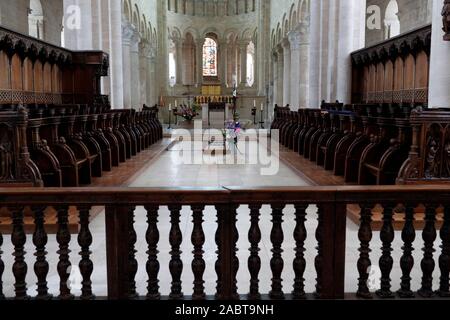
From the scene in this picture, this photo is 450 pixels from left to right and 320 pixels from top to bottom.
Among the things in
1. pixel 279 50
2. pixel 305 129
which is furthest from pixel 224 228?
pixel 279 50

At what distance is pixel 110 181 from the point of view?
734 cm

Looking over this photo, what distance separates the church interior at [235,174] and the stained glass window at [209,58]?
1362cm

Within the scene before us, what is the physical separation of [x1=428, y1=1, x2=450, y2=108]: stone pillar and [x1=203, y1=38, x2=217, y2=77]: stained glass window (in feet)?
103

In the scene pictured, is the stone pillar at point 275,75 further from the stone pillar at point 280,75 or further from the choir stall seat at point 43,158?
the choir stall seat at point 43,158

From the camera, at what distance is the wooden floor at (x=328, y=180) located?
16.4 feet

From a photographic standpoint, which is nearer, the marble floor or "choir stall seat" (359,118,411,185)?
the marble floor

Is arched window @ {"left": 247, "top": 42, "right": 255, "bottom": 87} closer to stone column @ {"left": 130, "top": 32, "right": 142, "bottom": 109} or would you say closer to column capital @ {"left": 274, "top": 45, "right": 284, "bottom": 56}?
column capital @ {"left": 274, "top": 45, "right": 284, "bottom": 56}

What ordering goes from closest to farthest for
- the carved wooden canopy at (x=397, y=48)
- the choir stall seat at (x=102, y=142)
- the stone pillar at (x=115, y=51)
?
the choir stall seat at (x=102, y=142)
the carved wooden canopy at (x=397, y=48)
the stone pillar at (x=115, y=51)

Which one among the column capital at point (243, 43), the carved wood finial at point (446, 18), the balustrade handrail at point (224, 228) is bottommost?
the balustrade handrail at point (224, 228)

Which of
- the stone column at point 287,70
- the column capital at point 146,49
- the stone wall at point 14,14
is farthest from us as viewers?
the column capital at point 146,49

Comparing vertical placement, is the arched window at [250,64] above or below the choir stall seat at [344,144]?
above

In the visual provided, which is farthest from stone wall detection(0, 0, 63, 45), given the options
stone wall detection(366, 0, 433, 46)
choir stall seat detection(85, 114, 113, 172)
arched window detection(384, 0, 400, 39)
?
arched window detection(384, 0, 400, 39)

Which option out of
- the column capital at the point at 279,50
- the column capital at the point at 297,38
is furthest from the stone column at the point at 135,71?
the column capital at the point at 279,50

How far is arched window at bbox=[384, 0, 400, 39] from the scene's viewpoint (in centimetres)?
2109
